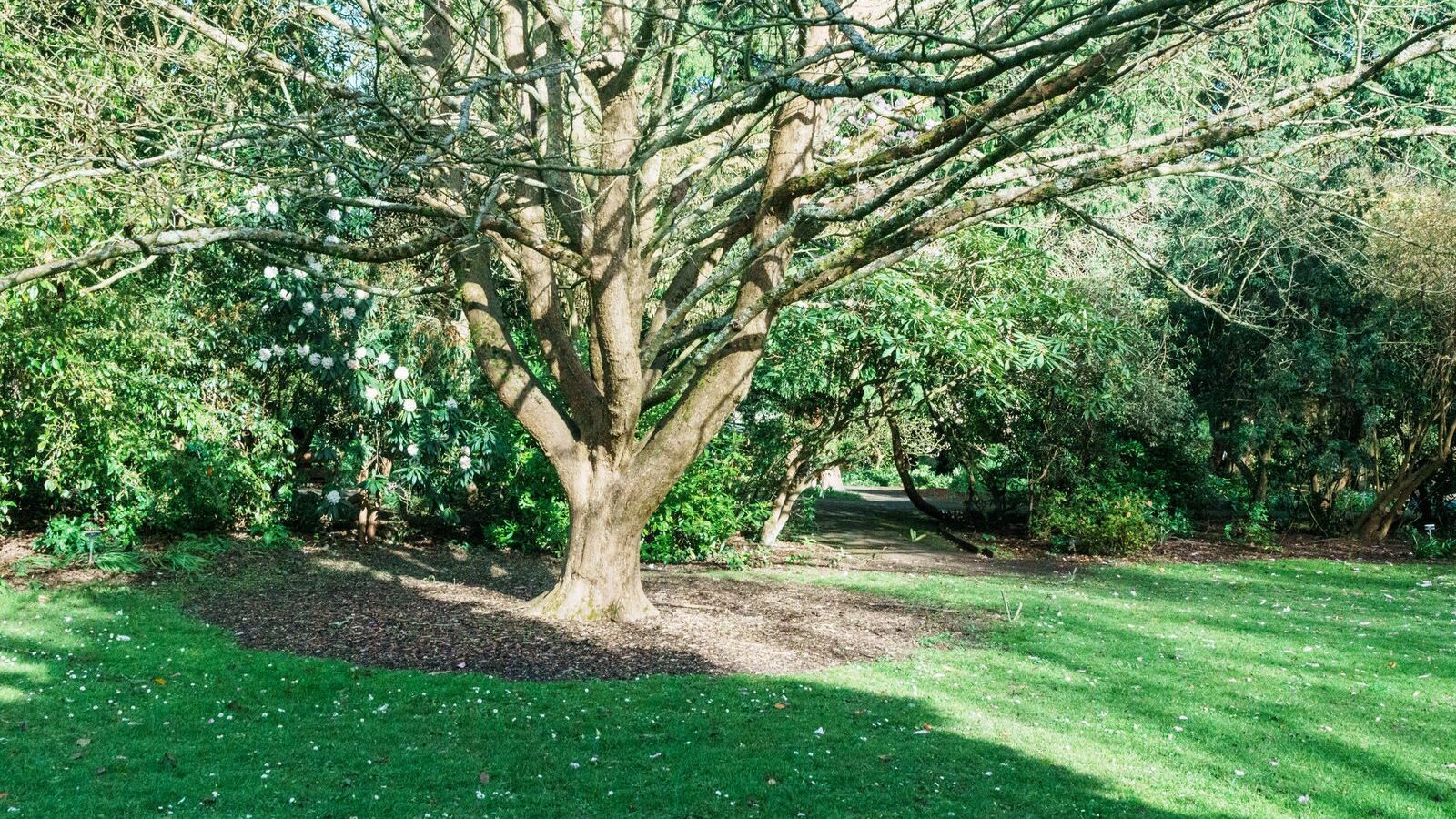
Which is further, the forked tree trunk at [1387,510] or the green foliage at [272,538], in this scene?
the forked tree trunk at [1387,510]

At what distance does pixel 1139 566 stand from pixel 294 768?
12.3 meters

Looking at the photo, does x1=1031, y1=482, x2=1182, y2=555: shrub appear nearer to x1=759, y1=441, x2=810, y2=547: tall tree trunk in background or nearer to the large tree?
x1=759, y1=441, x2=810, y2=547: tall tree trunk in background

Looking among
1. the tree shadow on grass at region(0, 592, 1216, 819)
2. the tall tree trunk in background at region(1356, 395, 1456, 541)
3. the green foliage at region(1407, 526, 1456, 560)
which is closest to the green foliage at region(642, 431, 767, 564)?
the tree shadow on grass at region(0, 592, 1216, 819)

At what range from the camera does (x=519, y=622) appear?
8.85 meters

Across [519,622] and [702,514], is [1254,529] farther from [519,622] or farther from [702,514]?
[519,622]

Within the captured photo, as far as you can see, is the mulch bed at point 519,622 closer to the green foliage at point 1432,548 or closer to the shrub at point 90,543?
the shrub at point 90,543

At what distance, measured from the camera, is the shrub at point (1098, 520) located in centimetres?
1560

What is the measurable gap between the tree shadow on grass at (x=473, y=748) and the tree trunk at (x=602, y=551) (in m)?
1.64

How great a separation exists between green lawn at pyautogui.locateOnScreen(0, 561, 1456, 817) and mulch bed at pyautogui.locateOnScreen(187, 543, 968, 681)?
1.27ft

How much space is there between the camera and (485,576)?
11.6 m

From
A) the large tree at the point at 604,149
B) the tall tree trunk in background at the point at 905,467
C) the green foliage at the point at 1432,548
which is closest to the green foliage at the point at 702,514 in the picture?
the tall tree trunk in background at the point at 905,467

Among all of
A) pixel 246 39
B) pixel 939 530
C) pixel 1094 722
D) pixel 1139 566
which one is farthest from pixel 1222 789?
pixel 939 530

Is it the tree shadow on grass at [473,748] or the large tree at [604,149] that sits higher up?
the large tree at [604,149]

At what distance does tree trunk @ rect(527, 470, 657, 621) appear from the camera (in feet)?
28.9
